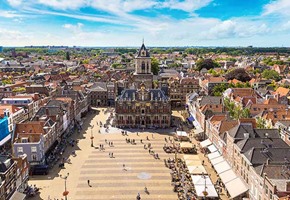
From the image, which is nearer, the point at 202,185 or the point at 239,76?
the point at 202,185

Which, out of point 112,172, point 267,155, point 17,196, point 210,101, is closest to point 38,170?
point 17,196

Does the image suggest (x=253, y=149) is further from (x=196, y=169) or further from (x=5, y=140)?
(x=5, y=140)

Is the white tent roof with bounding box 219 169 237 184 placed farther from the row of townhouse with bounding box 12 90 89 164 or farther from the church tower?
the church tower

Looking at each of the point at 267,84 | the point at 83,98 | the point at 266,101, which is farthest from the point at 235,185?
the point at 267,84

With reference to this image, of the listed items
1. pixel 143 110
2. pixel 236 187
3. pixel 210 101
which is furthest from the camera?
pixel 143 110

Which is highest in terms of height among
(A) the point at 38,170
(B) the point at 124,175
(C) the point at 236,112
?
(C) the point at 236,112

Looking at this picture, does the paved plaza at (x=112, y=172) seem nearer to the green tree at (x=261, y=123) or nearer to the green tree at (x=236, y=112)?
the green tree at (x=236, y=112)

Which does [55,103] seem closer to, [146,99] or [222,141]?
[146,99]
